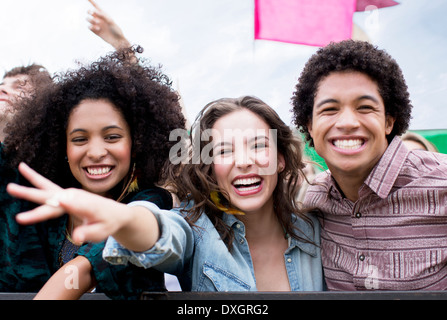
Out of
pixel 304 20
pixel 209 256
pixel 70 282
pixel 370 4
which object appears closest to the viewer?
pixel 70 282

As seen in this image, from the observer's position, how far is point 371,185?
171 cm

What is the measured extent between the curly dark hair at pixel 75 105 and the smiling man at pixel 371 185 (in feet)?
2.60

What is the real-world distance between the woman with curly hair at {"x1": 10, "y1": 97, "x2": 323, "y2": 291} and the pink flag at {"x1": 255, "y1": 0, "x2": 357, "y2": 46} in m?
1.38

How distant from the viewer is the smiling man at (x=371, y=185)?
1.63 meters

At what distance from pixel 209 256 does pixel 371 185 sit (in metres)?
0.75

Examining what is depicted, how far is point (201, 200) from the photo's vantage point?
5.90 feet

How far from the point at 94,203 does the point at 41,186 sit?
132 mm

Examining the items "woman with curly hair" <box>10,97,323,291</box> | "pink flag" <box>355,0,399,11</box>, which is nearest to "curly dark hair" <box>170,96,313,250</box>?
"woman with curly hair" <box>10,97,323,291</box>

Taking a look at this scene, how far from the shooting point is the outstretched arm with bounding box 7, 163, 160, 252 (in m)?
0.89

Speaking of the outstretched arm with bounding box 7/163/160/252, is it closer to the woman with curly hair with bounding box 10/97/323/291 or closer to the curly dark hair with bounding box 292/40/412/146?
the woman with curly hair with bounding box 10/97/323/291

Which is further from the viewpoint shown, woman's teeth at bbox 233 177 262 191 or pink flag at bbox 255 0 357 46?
pink flag at bbox 255 0 357 46

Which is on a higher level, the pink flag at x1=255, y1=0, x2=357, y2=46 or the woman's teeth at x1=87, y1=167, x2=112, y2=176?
the pink flag at x1=255, y1=0, x2=357, y2=46

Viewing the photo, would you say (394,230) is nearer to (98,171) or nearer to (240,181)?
Answer: (240,181)

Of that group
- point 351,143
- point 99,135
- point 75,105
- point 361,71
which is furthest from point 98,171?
point 361,71
